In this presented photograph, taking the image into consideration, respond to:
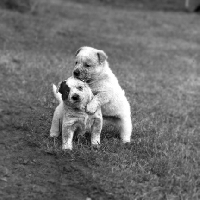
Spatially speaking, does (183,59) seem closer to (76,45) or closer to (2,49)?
(76,45)

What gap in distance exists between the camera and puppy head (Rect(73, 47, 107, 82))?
19.2ft

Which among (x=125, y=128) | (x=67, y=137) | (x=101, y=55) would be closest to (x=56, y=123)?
(x=67, y=137)

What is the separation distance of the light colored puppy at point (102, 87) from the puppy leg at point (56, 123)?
569 mm

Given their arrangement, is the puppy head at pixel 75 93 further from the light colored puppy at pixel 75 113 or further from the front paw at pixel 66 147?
the front paw at pixel 66 147

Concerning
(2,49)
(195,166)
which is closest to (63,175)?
(195,166)

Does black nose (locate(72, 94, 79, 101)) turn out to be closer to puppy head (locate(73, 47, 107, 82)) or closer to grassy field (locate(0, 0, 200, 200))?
puppy head (locate(73, 47, 107, 82))

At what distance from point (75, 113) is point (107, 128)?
42.1 inches

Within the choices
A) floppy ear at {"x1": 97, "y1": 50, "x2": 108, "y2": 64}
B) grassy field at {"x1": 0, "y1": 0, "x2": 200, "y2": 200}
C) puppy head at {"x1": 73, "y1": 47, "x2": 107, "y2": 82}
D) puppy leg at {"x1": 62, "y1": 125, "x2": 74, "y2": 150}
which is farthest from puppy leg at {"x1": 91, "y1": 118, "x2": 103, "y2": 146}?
floppy ear at {"x1": 97, "y1": 50, "x2": 108, "y2": 64}

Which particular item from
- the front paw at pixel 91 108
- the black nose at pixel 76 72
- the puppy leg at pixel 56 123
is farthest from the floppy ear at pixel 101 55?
the puppy leg at pixel 56 123

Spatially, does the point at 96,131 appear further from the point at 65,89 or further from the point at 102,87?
the point at 65,89

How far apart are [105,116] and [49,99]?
258cm

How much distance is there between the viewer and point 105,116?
6.33m

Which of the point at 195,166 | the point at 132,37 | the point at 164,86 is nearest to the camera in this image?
the point at 195,166

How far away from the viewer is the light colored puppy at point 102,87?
587cm
